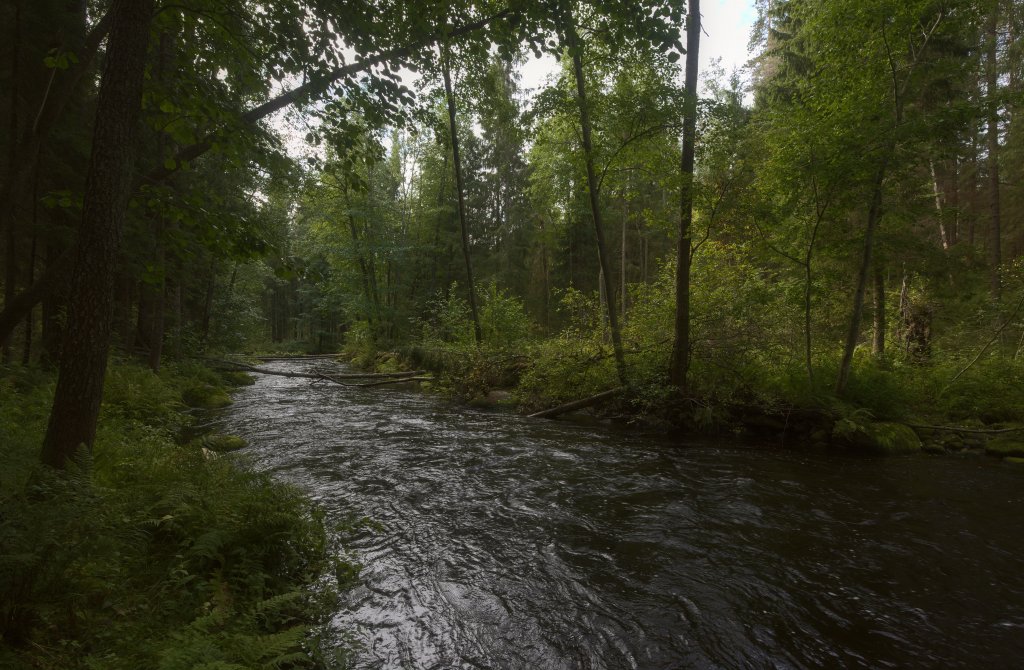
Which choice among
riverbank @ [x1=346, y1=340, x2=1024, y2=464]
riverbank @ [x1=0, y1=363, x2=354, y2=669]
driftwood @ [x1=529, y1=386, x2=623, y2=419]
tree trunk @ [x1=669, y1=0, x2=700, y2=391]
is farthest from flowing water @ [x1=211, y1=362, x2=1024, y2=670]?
driftwood @ [x1=529, y1=386, x2=623, y2=419]

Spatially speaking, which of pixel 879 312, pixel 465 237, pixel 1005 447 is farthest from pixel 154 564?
pixel 465 237

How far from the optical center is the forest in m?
3.63

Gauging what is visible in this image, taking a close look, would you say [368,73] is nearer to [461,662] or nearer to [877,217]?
[461,662]

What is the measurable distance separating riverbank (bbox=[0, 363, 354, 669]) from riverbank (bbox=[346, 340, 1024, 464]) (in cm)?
839

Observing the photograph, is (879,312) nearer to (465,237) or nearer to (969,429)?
(969,429)

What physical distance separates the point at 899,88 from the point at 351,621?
13678 millimetres

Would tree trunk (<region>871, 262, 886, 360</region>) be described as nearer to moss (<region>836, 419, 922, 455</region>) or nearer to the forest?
the forest

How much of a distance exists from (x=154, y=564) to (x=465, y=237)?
16806 millimetres

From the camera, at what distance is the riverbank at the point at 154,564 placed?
2.55 meters

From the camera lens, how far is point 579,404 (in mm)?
12195

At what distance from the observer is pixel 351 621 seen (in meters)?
3.76

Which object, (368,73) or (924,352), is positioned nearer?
(368,73)

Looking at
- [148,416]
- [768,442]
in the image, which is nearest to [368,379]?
[148,416]

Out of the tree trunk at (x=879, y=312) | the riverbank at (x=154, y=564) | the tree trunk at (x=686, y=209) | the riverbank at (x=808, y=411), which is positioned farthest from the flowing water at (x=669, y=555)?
the tree trunk at (x=879, y=312)
